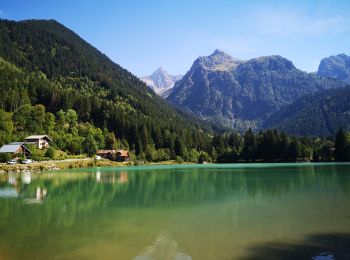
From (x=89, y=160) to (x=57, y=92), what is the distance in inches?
2586

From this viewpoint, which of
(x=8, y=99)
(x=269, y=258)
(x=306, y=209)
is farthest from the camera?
(x=8, y=99)

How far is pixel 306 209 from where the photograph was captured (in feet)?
93.4

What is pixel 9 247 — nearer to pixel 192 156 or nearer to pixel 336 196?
pixel 336 196

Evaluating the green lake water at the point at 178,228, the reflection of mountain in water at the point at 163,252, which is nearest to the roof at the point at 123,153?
the green lake water at the point at 178,228

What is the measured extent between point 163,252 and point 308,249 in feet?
22.2

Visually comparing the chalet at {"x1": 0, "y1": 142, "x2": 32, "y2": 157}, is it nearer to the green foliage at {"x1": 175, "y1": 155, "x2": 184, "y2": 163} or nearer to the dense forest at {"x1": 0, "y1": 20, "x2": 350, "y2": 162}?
the dense forest at {"x1": 0, "y1": 20, "x2": 350, "y2": 162}

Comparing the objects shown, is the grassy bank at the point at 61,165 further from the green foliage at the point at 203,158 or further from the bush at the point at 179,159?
the green foliage at the point at 203,158

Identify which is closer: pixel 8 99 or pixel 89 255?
pixel 89 255

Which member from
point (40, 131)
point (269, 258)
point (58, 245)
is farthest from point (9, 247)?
point (40, 131)

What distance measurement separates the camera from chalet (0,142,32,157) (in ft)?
359

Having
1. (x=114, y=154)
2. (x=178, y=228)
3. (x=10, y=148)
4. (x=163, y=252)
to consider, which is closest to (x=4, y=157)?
(x=10, y=148)

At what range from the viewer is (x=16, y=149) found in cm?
11031

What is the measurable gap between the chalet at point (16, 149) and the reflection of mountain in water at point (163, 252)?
10126 centimetres

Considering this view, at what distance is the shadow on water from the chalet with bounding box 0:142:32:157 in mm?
A: 104894
